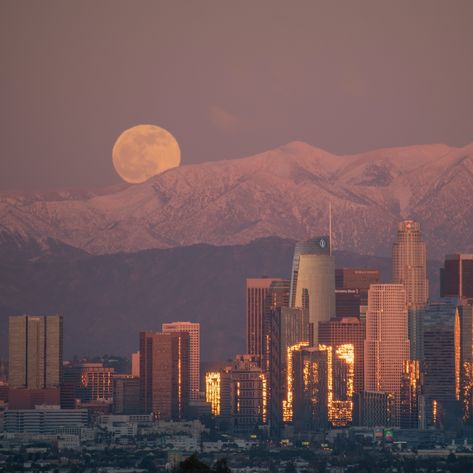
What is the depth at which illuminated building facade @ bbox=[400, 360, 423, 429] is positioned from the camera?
189300 mm

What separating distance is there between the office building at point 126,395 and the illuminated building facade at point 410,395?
16185mm

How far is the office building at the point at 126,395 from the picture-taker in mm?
192125

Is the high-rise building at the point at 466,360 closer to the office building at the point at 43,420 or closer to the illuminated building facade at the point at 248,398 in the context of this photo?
the illuminated building facade at the point at 248,398

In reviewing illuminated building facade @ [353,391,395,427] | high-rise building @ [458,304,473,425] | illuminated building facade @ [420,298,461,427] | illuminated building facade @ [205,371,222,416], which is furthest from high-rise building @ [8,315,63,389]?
high-rise building @ [458,304,473,425]

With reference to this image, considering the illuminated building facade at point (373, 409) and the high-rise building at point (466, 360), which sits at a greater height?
the high-rise building at point (466, 360)

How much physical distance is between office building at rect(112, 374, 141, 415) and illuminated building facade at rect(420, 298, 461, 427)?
17.8m

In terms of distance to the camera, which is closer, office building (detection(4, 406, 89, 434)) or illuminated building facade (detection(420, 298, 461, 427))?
office building (detection(4, 406, 89, 434))


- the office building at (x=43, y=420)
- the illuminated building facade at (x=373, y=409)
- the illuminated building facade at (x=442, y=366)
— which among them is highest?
the illuminated building facade at (x=442, y=366)

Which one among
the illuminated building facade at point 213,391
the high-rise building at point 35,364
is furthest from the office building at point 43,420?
the illuminated building facade at point 213,391

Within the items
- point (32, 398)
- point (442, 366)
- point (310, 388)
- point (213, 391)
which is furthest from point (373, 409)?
point (32, 398)

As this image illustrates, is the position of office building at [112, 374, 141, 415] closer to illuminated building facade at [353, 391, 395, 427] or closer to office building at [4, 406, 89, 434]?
office building at [4, 406, 89, 434]

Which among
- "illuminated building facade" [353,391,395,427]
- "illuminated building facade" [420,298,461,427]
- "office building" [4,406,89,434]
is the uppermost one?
"illuminated building facade" [420,298,461,427]

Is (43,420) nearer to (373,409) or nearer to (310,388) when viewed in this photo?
(310,388)

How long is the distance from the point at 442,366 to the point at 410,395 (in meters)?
3.86
